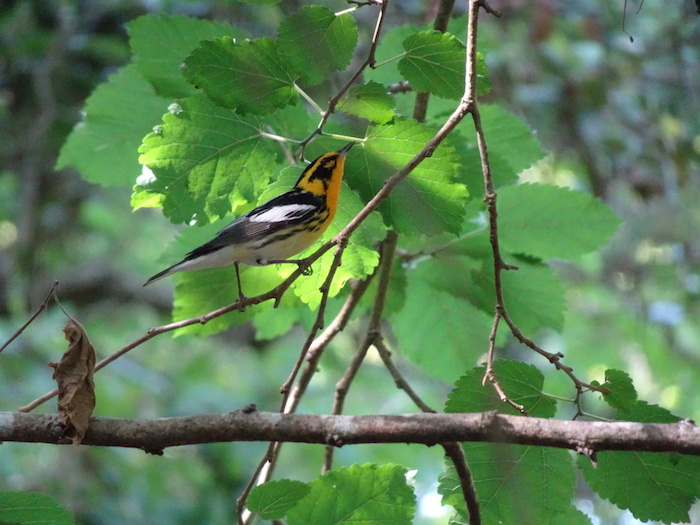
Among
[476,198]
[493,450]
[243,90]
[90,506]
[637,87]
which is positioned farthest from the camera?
[637,87]

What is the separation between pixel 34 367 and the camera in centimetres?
670

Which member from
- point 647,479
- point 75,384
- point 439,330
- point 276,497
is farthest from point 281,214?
point 647,479

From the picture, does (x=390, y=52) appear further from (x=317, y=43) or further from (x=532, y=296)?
(x=532, y=296)

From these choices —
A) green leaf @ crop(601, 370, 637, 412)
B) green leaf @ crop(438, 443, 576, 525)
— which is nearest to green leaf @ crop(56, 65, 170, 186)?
green leaf @ crop(438, 443, 576, 525)

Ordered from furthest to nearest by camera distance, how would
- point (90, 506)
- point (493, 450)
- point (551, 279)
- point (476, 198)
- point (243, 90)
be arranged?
point (90, 506)
point (551, 279)
point (476, 198)
point (243, 90)
point (493, 450)

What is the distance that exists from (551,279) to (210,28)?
156 cm

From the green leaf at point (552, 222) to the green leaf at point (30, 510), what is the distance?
1.75 metres

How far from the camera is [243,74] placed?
2002mm

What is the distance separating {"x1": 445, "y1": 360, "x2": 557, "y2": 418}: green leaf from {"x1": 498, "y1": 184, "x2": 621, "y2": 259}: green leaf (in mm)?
960

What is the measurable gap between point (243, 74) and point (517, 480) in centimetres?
131

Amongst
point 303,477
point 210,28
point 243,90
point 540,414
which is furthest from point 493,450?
point 303,477

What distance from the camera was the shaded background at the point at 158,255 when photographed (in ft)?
19.6

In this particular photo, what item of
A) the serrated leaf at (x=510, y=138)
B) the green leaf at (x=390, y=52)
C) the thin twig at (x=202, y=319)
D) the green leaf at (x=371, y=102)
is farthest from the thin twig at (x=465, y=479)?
the green leaf at (x=390, y=52)

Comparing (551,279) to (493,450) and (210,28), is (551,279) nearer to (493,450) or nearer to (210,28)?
(493,450)
